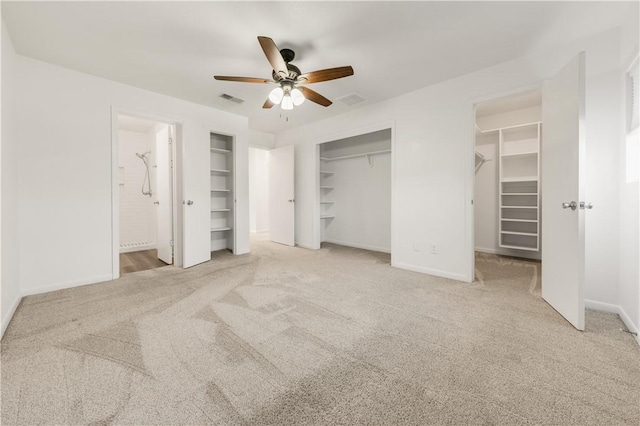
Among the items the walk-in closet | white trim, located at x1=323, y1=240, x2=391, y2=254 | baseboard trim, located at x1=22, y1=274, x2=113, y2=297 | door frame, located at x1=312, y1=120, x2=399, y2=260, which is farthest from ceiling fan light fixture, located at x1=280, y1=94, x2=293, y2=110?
the walk-in closet

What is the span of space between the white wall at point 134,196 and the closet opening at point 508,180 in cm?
640

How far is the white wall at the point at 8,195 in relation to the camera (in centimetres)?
204

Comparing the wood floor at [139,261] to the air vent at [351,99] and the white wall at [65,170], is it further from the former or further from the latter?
the air vent at [351,99]

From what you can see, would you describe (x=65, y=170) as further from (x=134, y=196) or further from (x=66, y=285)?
(x=134, y=196)

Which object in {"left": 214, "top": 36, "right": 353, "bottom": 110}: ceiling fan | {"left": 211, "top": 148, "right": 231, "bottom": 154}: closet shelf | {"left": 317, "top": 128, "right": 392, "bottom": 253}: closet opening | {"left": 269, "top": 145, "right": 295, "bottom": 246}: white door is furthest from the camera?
{"left": 269, "top": 145, "right": 295, "bottom": 246}: white door

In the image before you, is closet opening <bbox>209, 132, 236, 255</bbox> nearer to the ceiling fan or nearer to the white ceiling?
the white ceiling

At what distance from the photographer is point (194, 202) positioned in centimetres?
396

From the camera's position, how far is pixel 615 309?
2.24 m

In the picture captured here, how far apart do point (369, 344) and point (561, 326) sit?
1.59 meters

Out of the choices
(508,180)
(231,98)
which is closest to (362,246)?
(508,180)

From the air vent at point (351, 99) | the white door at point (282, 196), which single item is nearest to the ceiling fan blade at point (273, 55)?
the air vent at point (351, 99)

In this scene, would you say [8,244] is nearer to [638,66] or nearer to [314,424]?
[314,424]

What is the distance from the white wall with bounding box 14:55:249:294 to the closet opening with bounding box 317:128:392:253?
3.41 metres

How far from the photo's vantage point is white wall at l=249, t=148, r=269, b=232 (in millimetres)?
7699
